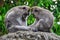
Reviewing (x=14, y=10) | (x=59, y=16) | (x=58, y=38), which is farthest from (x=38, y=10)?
(x=59, y=16)

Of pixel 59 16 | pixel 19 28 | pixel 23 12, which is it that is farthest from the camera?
pixel 59 16

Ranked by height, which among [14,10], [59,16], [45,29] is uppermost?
[14,10]

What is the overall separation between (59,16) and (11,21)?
8.16 ft

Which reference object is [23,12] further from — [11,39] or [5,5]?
[5,5]

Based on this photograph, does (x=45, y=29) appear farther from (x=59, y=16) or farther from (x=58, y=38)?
(x=59, y=16)

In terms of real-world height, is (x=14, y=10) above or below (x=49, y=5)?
above

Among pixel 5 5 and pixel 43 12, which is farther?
pixel 5 5

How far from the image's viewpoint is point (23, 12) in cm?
363

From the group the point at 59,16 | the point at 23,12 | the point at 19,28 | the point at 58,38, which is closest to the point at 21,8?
the point at 23,12

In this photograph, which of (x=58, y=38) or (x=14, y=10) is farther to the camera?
(x=14, y=10)

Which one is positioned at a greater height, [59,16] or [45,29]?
[45,29]

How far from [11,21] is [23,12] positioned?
21cm

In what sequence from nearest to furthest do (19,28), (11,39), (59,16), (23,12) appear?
(11,39) → (19,28) → (23,12) → (59,16)

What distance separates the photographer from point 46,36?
2615 millimetres
